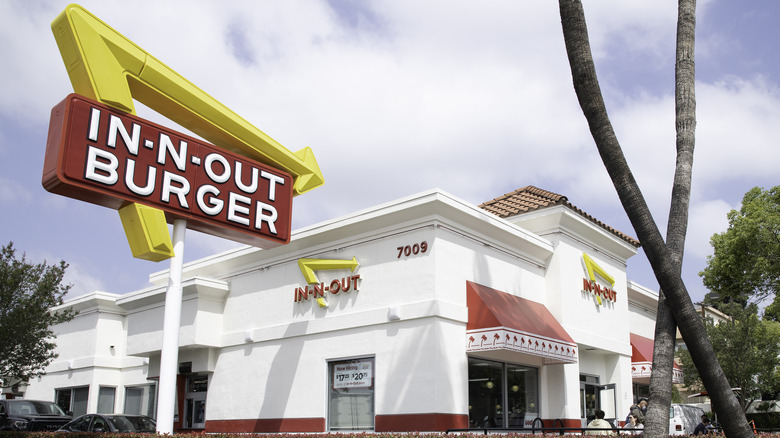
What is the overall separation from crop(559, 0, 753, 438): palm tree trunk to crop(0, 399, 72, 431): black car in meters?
19.8

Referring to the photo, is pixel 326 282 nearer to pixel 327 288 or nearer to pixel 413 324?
pixel 327 288

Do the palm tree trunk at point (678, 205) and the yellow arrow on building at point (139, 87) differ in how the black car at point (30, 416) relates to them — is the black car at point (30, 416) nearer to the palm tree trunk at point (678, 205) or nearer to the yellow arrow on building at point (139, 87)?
the yellow arrow on building at point (139, 87)

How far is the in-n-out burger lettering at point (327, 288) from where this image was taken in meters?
18.0

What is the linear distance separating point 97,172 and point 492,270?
34.8ft

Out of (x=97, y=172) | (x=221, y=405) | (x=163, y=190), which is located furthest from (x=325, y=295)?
(x=97, y=172)

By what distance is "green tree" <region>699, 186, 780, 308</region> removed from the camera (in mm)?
19625

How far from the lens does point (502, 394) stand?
57.5 feet

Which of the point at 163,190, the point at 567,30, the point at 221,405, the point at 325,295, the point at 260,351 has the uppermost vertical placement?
the point at 567,30

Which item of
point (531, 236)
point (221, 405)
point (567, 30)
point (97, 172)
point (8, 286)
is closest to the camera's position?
point (567, 30)

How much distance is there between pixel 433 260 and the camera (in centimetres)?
1636

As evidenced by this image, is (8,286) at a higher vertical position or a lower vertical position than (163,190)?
lower

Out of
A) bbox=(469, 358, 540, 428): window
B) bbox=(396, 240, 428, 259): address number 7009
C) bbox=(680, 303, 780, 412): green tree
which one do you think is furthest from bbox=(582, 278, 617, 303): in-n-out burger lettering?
bbox=(680, 303, 780, 412): green tree

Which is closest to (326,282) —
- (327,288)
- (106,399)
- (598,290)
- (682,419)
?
(327,288)

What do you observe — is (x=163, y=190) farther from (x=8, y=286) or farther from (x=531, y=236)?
(x=531, y=236)
